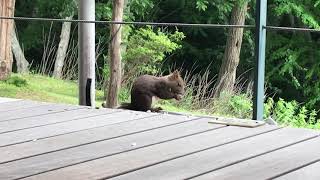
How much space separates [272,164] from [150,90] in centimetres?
265

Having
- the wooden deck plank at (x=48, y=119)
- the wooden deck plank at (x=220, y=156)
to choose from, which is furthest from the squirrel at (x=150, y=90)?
the wooden deck plank at (x=220, y=156)

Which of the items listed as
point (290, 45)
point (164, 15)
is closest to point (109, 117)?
point (290, 45)

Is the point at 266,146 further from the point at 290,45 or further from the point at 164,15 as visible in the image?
the point at 164,15

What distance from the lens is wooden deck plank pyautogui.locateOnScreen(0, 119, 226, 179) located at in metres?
2.21

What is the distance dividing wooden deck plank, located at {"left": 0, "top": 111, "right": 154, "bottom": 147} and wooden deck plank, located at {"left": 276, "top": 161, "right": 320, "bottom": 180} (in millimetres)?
1117

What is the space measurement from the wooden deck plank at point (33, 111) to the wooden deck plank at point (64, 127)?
0.29 m

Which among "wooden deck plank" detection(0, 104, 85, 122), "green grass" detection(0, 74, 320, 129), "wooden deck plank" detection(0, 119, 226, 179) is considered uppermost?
"wooden deck plank" detection(0, 104, 85, 122)

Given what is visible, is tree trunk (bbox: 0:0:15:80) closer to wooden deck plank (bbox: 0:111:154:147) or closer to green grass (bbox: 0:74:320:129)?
green grass (bbox: 0:74:320:129)

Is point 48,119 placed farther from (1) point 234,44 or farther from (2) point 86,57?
(1) point 234,44

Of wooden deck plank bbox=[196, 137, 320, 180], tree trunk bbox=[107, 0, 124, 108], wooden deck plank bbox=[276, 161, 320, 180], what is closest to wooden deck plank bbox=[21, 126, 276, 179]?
wooden deck plank bbox=[196, 137, 320, 180]

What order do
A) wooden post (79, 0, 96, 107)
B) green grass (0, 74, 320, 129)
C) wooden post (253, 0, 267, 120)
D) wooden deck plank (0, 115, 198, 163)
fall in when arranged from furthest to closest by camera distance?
green grass (0, 74, 320, 129) → wooden post (79, 0, 96, 107) → wooden post (253, 0, 267, 120) → wooden deck plank (0, 115, 198, 163)

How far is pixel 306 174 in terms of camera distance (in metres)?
2.12

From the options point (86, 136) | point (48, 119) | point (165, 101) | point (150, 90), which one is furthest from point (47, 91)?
point (86, 136)

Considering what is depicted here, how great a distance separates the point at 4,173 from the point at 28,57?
13.4 m
